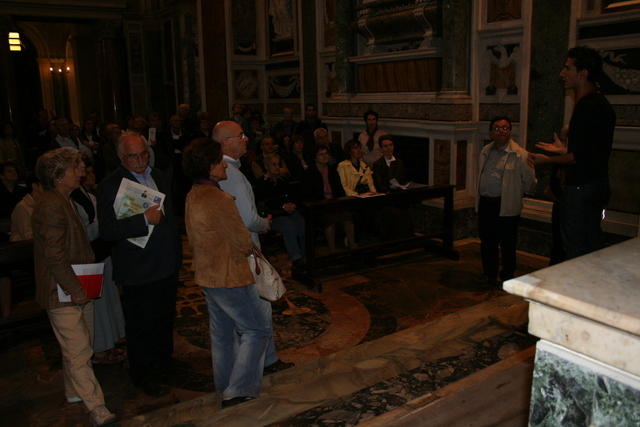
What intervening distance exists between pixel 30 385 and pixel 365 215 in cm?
472

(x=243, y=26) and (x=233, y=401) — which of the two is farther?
(x=243, y=26)

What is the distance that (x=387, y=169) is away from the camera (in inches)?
282

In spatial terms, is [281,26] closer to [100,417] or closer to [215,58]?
[215,58]

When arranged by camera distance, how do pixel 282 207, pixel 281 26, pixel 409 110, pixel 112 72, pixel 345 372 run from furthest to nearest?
pixel 112 72 < pixel 281 26 < pixel 409 110 < pixel 282 207 < pixel 345 372

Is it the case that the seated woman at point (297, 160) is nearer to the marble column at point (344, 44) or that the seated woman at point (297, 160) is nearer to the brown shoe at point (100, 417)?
the marble column at point (344, 44)

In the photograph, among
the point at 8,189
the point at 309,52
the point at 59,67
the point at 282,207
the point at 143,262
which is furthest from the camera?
the point at 59,67

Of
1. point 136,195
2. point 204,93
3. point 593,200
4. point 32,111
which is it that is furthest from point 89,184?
point 32,111

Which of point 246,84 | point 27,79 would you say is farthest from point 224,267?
point 27,79

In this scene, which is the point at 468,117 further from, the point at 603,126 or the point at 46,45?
the point at 46,45

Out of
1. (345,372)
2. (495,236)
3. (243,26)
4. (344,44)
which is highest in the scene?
(243,26)

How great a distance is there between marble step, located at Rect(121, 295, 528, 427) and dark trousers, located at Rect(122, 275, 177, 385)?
2.19 feet

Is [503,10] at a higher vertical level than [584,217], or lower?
higher

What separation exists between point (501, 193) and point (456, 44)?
2627 millimetres

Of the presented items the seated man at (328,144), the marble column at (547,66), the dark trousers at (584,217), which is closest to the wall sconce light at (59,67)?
the seated man at (328,144)
